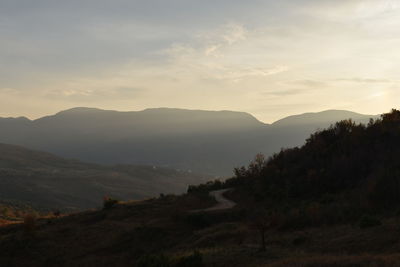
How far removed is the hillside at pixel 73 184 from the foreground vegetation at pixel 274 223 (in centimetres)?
5995

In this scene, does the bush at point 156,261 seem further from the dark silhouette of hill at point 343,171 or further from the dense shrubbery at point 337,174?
the dark silhouette of hill at point 343,171

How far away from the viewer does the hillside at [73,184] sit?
10981cm

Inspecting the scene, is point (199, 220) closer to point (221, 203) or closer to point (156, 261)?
point (221, 203)

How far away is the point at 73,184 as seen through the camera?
450ft

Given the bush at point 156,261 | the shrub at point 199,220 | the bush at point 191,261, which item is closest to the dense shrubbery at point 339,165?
the shrub at point 199,220

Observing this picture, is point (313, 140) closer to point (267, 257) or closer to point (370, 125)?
point (370, 125)

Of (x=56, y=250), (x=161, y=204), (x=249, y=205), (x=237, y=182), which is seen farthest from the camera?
(x=237, y=182)

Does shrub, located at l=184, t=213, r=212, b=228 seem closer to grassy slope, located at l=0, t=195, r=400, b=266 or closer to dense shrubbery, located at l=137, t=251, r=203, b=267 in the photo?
grassy slope, located at l=0, t=195, r=400, b=266

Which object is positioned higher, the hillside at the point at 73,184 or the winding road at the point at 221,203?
the winding road at the point at 221,203

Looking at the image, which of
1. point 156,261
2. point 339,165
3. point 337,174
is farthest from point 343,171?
point 156,261

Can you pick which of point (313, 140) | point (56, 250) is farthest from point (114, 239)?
point (313, 140)

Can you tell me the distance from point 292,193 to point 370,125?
1347cm

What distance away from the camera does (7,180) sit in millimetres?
125625

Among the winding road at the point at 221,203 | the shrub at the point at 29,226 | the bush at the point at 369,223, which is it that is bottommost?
the shrub at the point at 29,226
